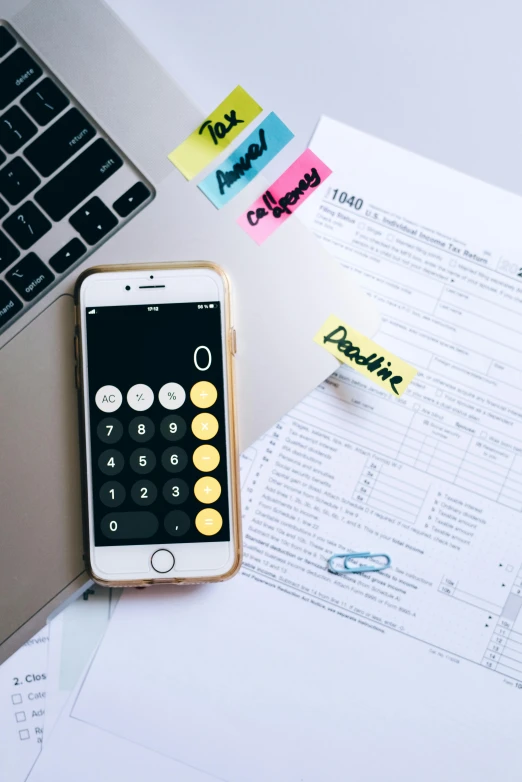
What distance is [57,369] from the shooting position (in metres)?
0.43

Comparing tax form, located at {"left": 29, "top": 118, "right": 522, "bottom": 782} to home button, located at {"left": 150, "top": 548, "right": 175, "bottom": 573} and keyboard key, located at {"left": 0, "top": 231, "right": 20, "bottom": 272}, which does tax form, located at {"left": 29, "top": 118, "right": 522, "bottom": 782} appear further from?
keyboard key, located at {"left": 0, "top": 231, "right": 20, "bottom": 272}

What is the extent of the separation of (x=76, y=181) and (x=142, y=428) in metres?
0.16

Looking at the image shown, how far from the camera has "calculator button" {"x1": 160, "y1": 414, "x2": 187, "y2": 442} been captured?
43 cm

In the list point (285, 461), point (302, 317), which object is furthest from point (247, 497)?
point (302, 317)

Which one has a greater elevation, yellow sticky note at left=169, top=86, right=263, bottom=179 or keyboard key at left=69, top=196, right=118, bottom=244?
yellow sticky note at left=169, top=86, right=263, bottom=179

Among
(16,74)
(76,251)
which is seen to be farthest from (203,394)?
(16,74)

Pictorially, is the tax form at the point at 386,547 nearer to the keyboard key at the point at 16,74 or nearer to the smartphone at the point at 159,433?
the smartphone at the point at 159,433

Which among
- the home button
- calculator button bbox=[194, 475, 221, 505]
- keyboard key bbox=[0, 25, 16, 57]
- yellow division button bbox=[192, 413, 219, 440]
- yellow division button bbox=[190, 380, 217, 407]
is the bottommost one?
the home button

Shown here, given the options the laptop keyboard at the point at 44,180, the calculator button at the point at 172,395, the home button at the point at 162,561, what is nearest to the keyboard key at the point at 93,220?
the laptop keyboard at the point at 44,180

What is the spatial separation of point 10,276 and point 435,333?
293mm

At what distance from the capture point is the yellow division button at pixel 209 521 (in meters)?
0.43

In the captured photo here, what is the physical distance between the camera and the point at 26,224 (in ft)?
1.33

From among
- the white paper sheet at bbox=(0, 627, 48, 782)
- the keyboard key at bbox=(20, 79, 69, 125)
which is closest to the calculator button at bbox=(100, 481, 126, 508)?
the white paper sheet at bbox=(0, 627, 48, 782)

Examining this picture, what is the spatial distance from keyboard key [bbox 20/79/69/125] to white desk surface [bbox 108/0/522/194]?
11 cm
